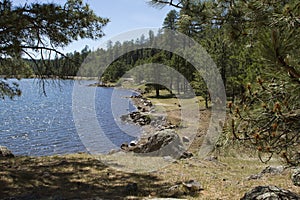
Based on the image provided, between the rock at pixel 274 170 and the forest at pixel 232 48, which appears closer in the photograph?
the forest at pixel 232 48

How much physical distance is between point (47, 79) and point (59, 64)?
52 cm

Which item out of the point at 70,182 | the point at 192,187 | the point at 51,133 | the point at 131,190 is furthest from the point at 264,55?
the point at 51,133

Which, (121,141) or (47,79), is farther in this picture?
(121,141)

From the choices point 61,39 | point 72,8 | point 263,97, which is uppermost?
point 72,8

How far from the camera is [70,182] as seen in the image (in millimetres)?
5973

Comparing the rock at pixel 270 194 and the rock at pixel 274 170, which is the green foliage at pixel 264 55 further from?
the rock at pixel 274 170

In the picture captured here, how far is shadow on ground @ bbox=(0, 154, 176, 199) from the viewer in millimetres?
5066

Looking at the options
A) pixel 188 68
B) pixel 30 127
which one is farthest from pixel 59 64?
pixel 188 68

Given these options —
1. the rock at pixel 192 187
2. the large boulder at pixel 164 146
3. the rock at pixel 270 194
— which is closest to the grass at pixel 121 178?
the rock at pixel 192 187

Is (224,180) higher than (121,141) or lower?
higher

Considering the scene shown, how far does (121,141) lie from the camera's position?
17.0 meters

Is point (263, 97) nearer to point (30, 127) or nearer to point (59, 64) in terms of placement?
point (59, 64)

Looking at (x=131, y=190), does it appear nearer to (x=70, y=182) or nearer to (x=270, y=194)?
(x=70, y=182)

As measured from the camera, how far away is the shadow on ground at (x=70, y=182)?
5.07 metres
